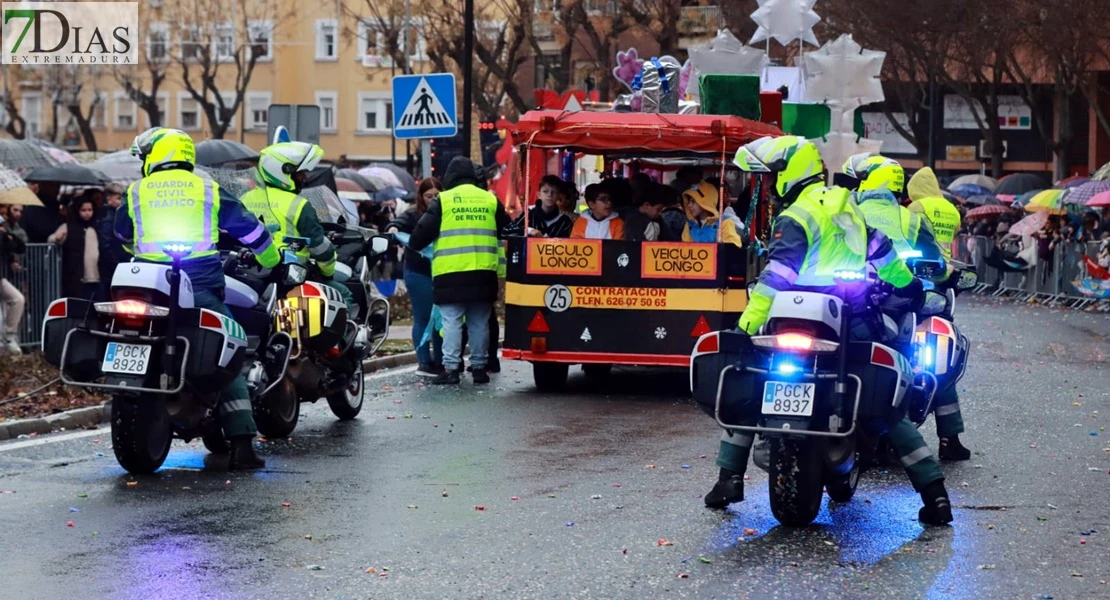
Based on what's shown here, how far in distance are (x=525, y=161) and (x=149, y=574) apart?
8.04 m

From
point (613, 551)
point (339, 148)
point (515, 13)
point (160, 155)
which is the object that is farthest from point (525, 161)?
point (339, 148)

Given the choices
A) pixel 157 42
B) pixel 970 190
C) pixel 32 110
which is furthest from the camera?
pixel 32 110

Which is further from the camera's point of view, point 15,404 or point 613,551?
point 15,404

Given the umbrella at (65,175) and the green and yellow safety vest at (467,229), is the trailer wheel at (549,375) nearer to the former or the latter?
the green and yellow safety vest at (467,229)

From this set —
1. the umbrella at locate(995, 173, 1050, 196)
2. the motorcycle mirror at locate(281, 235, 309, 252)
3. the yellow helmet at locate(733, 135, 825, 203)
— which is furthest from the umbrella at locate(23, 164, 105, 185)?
the umbrella at locate(995, 173, 1050, 196)

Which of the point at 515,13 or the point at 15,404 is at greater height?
the point at 515,13

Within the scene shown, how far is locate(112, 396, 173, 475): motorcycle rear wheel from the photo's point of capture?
9383 millimetres

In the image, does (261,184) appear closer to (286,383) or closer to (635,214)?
(286,383)

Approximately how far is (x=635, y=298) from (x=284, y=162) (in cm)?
377

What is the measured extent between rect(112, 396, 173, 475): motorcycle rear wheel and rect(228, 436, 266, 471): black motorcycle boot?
1.52 feet

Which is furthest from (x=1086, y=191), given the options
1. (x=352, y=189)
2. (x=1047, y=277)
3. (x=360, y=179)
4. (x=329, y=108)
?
(x=329, y=108)

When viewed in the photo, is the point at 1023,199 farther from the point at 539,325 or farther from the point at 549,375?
the point at 539,325

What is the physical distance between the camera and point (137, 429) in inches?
370

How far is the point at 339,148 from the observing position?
7700cm
